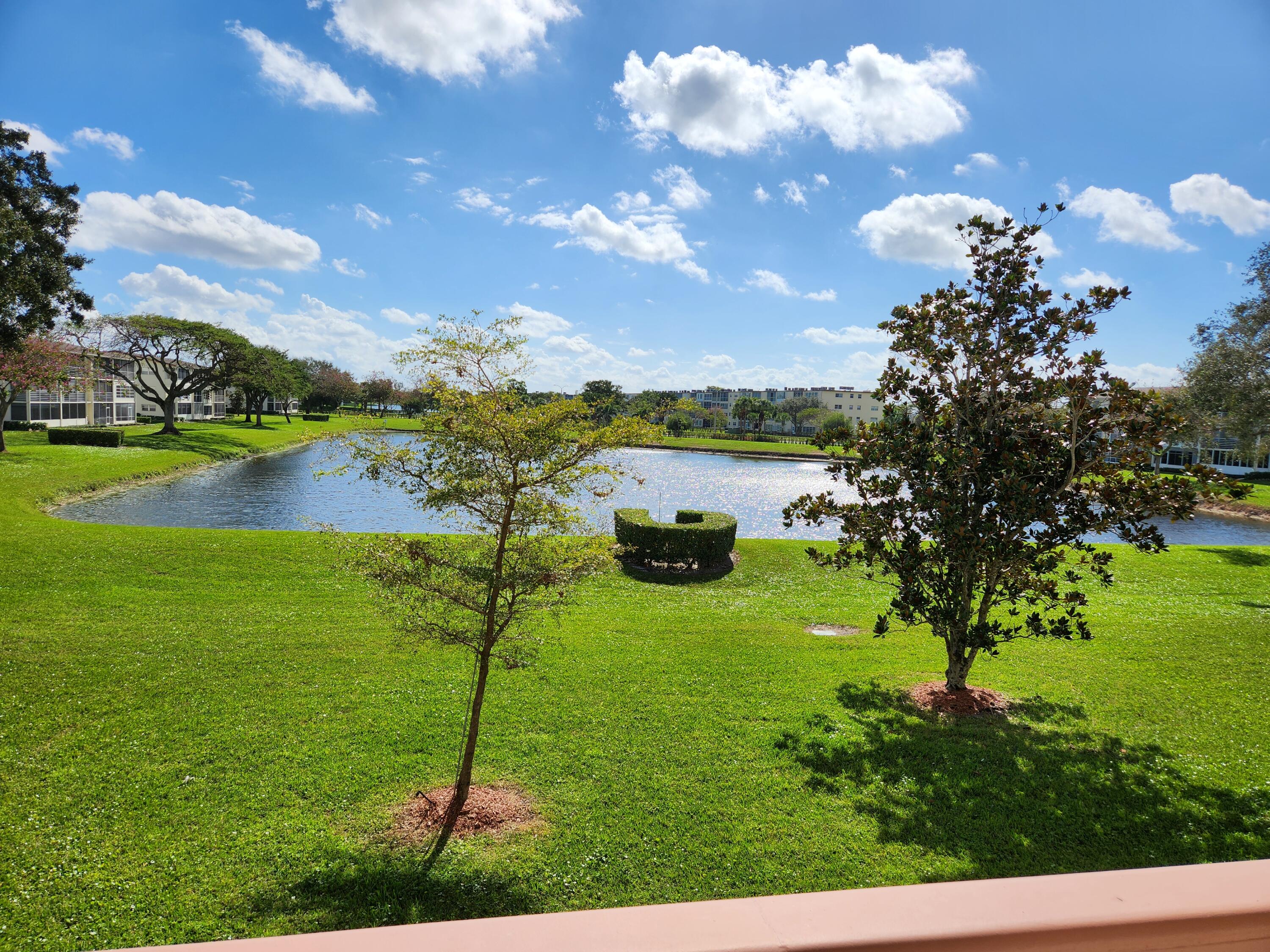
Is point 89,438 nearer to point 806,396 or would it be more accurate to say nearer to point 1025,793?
point 1025,793

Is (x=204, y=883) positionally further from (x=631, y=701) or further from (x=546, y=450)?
(x=631, y=701)

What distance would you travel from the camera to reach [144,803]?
5.30m

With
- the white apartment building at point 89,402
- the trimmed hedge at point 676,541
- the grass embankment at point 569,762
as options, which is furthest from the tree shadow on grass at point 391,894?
the white apartment building at point 89,402

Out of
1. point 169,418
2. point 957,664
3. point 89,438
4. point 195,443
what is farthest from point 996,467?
point 169,418

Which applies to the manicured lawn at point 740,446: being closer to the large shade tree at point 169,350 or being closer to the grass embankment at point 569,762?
the large shade tree at point 169,350

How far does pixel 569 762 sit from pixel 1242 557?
2217cm

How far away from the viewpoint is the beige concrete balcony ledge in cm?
160

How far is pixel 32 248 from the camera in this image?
794 inches

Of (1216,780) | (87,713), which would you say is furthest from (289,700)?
(1216,780)

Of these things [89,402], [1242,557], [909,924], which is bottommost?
[1242,557]

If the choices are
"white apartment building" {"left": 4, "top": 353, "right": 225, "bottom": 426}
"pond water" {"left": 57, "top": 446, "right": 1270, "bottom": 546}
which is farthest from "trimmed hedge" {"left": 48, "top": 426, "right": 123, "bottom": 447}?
"pond water" {"left": 57, "top": 446, "right": 1270, "bottom": 546}

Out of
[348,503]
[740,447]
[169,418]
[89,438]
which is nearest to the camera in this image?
[348,503]

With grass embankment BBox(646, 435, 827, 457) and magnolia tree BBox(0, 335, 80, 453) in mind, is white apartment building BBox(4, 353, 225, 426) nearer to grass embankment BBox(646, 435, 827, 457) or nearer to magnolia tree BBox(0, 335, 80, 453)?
magnolia tree BBox(0, 335, 80, 453)

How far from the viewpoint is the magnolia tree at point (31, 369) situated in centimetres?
2923
